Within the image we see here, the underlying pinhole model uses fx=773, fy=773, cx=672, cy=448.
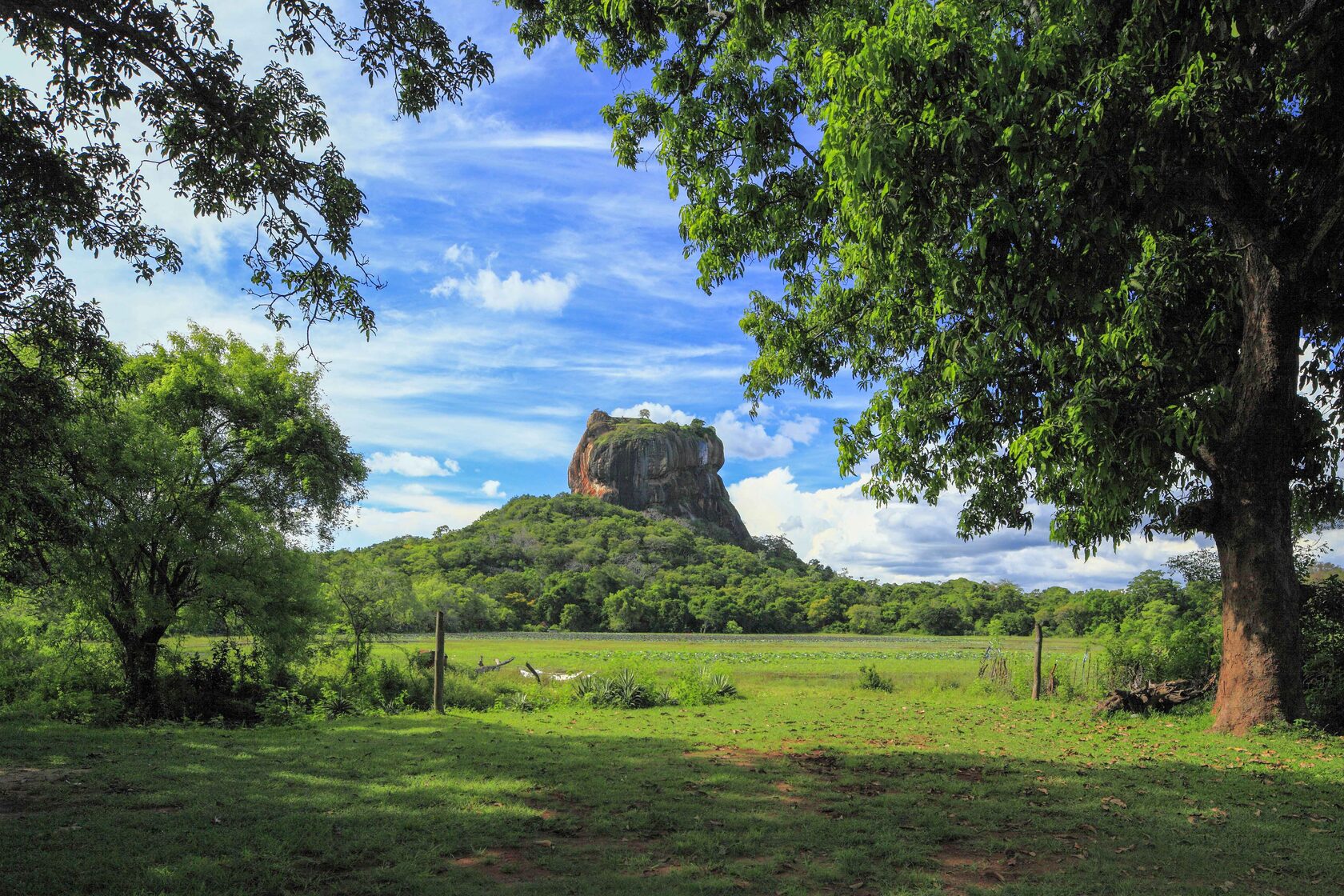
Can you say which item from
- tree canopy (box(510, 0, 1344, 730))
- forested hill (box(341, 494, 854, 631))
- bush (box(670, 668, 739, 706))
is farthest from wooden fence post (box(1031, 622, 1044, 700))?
forested hill (box(341, 494, 854, 631))

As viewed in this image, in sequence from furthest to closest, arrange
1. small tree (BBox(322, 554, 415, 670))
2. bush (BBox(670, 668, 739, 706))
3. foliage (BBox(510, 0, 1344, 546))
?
small tree (BBox(322, 554, 415, 670))
bush (BBox(670, 668, 739, 706))
foliage (BBox(510, 0, 1344, 546))

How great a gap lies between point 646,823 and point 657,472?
158 metres

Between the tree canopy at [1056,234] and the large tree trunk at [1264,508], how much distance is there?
3 centimetres

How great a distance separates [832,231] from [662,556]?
257 feet

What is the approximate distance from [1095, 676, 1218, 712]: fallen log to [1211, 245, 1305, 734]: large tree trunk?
2.62 metres

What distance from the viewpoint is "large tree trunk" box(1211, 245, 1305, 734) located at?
446 inches

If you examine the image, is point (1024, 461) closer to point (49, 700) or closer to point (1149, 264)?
point (1149, 264)

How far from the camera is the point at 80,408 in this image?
34.0ft

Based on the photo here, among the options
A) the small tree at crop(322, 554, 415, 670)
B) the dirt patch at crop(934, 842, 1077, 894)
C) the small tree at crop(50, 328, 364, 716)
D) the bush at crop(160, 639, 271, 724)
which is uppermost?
the small tree at crop(50, 328, 364, 716)

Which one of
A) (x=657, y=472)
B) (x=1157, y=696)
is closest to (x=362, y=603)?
(x=1157, y=696)

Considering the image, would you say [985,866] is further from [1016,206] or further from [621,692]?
[621,692]

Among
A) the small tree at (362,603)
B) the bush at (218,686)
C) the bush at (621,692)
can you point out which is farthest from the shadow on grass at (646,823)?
the small tree at (362,603)

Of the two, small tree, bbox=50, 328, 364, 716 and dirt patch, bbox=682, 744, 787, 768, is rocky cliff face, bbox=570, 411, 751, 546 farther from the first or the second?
dirt patch, bbox=682, 744, 787, 768

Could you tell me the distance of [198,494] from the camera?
626 inches
